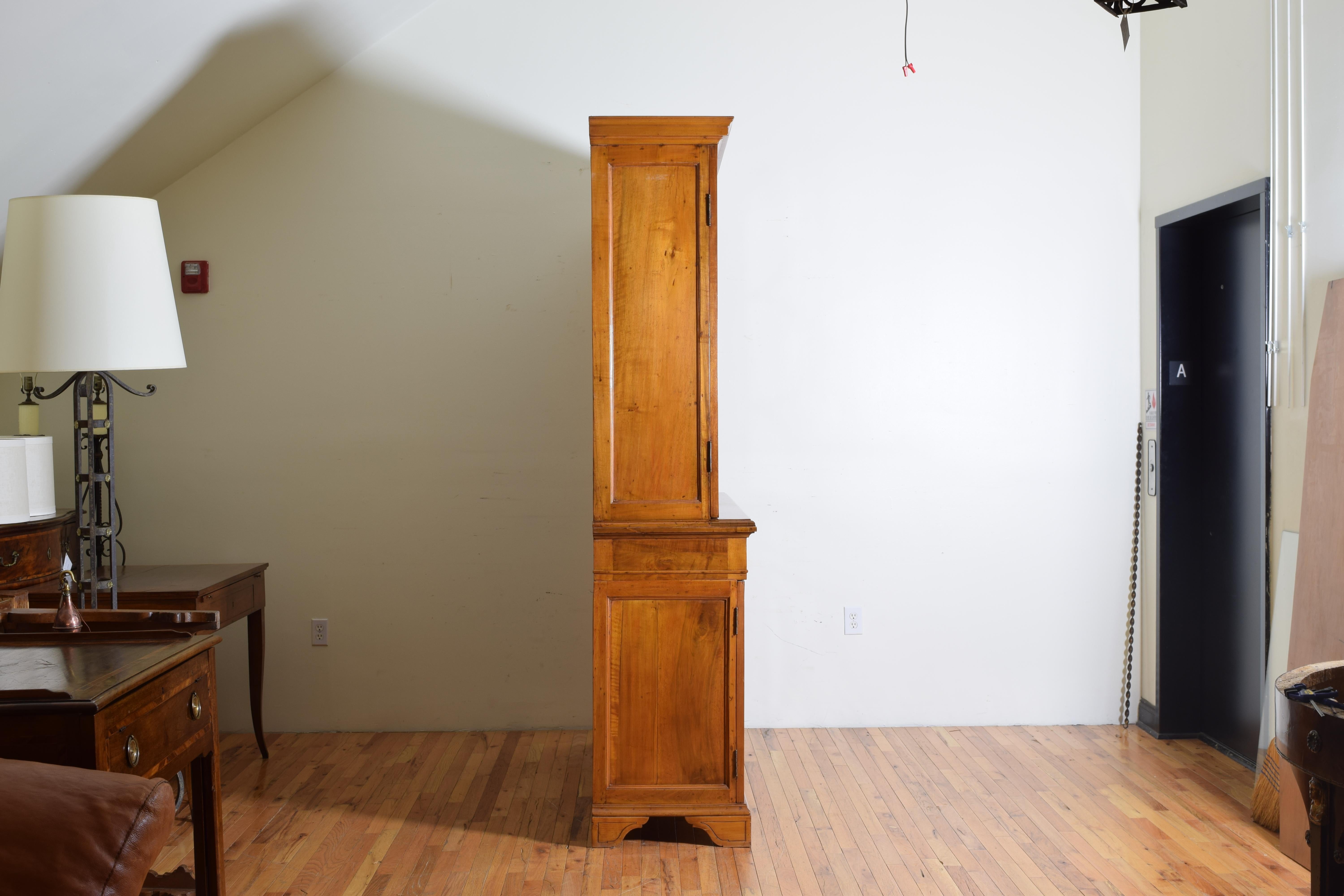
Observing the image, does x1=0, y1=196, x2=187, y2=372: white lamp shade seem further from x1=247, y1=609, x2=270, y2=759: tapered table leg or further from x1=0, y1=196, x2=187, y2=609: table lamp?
x1=247, y1=609, x2=270, y2=759: tapered table leg

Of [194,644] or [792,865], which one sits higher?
[194,644]

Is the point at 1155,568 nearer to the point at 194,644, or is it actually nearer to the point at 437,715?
the point at 437,715

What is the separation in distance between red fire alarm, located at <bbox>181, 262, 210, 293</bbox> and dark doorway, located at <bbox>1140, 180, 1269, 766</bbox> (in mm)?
3630

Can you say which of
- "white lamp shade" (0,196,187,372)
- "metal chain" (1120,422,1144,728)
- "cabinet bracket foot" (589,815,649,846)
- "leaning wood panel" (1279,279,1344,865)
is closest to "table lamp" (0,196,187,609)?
"white lamp shade" (0,196,187,372)

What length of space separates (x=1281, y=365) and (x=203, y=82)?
359cm

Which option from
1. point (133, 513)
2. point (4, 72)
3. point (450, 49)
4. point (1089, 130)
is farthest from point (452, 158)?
point (1089, 130)

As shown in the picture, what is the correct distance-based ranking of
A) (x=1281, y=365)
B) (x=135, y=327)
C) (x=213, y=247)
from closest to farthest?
(x=135, y=327) → (x=1281, y=365) → (x=213, y=247)

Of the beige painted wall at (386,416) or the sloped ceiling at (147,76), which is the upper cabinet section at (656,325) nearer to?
the beige painted wall at (386,416)

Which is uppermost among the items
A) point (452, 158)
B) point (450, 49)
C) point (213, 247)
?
point (450, 49)

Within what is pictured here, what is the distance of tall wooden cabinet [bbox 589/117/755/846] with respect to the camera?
8.86 ft

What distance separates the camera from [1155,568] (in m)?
3.57

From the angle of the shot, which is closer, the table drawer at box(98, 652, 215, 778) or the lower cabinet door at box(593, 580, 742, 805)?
the table drawer at box(98, 652, 215, 778)

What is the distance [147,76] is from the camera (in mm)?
2764

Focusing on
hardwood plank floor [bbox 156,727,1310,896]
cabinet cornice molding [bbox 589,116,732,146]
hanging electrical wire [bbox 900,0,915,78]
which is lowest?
hardwood plank floor [bbox 156,727,1310,896]
